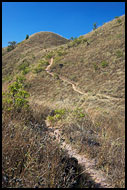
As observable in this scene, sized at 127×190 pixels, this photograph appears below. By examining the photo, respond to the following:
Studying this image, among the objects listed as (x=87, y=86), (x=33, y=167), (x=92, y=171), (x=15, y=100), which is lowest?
(x=92, y=171)

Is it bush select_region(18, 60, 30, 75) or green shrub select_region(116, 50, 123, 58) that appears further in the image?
bush select_region(18, 60, 30, 75)

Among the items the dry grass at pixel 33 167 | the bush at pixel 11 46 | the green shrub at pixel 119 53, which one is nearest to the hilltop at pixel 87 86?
the green shrub at pixel 119 53

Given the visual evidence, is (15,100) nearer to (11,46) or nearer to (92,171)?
(92,171)

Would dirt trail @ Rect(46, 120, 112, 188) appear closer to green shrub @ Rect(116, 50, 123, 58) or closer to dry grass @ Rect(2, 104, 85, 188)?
dry grass @ Rect(2, 104, 85, 188)

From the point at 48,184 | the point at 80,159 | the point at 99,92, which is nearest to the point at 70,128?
the point at 80,159

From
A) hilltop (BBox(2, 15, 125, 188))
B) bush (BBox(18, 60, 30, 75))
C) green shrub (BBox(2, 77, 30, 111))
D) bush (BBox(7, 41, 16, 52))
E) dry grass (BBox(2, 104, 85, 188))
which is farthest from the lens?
bush (BBox(7, 41, 16, 52))

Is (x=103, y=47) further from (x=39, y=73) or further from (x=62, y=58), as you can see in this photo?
(x=39, y=73)

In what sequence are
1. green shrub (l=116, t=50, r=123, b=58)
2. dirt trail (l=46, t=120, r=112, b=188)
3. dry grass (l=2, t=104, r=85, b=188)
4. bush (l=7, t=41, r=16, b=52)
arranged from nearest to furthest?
dry grass (l=2, t=104, r=85, b=188) → dirt trail (l=46, t=120, r=112, b=188) → green shrub (l=116, t=50, r=123, b=58) → bush (l=7, t=41, r=16, b=52)

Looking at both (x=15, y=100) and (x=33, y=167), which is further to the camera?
(x=15, y=100)

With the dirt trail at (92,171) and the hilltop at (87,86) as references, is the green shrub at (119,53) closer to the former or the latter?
the hilltop at (87,86)

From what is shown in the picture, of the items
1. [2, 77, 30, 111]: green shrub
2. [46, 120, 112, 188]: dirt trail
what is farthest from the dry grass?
[2, 77, 30, 111]: green shrub

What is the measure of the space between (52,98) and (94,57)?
12.3m

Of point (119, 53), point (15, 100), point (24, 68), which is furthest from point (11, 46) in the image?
point (15, 100)

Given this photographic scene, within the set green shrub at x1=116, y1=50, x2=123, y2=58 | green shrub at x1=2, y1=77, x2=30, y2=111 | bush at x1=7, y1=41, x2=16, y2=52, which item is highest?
bush at x1=7, y1=41, x2=16, y2=52
